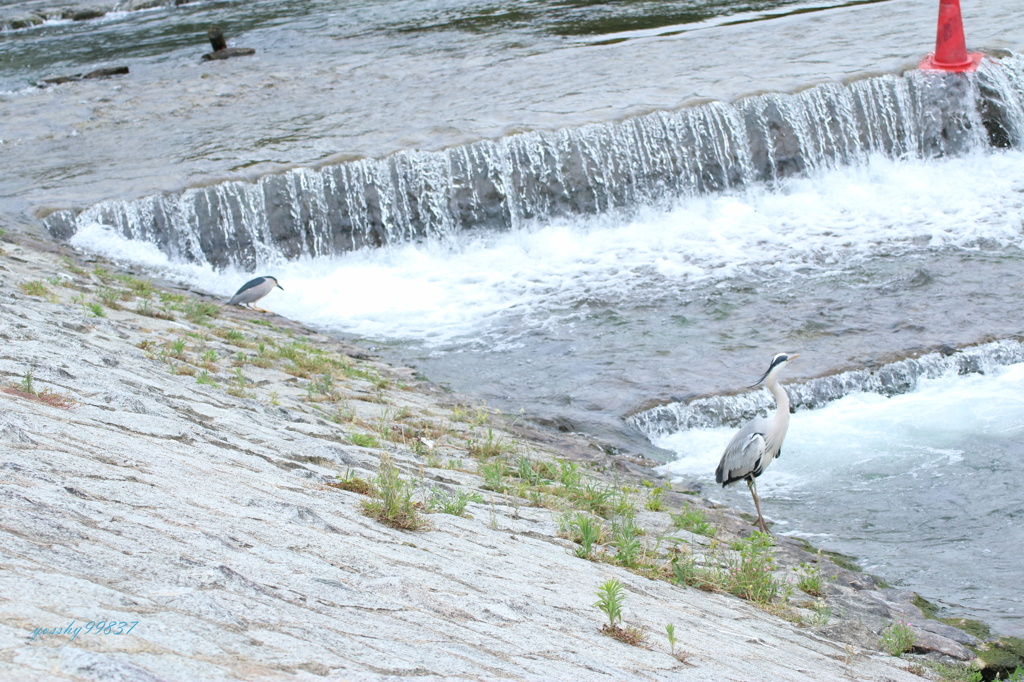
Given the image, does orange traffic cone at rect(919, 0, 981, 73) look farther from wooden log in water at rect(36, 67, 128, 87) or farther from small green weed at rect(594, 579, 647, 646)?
wooden log in water at rect(36, 67, 128, 87)

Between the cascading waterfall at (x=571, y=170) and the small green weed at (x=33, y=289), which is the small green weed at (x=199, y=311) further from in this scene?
the cascading waterfall at (x=571, y=170)

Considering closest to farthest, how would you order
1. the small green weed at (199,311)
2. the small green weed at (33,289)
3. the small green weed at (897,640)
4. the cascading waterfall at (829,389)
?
the small green weed at (897,640), the small green weed at (33,289), the cascading waterfall at (829,389), the small green weed at (199,311)

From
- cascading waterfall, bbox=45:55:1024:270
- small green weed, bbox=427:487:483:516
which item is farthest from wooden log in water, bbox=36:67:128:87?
small green weed, bbox=427:487:483:516

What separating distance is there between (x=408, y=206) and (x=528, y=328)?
10.9 feet

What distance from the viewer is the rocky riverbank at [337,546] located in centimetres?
278

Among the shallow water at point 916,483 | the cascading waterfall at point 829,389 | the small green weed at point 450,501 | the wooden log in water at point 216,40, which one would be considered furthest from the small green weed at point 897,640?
the wooden log in water at point 216,40

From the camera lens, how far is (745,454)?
634 cm

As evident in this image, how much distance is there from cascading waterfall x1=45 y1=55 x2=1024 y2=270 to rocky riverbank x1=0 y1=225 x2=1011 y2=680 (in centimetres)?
460

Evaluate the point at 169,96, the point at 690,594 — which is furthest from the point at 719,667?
the point at 169,96

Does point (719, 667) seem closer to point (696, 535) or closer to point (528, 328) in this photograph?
point (696, 535)

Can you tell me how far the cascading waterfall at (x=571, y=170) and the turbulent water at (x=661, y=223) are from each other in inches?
A: 1.2

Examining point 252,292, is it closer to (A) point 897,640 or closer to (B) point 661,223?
(B) point 661,223

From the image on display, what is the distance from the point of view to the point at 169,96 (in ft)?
56.4

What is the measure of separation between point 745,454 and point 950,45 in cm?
1049
